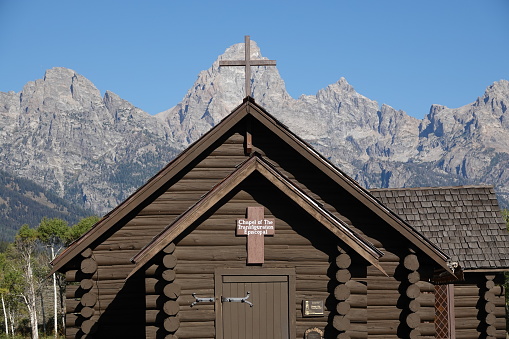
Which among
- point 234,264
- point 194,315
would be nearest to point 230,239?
point 234,264

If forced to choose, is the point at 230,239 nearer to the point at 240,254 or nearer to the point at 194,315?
the point at 240,254

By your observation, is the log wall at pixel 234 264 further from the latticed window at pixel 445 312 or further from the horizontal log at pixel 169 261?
the latticed window at pixel 445 312

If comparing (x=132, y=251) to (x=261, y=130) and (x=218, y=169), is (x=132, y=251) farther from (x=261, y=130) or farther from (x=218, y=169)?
(x=261, y=130)

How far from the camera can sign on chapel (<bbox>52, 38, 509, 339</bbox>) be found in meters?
14.4

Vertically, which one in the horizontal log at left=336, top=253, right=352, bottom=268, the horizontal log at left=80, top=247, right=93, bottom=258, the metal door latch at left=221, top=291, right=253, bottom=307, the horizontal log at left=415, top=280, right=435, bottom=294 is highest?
the horizontal log at left=80, top=247, right=93, bottom=258

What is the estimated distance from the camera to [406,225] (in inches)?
606

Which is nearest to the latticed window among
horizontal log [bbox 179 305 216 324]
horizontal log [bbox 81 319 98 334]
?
horizontal log [bbox 179 305 216 324]

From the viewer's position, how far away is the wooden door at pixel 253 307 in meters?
14.4

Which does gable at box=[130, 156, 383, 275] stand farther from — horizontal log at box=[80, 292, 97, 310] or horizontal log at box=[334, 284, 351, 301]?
horizontal log at box=[80, 292, 97, 310]

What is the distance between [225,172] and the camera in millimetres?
16203

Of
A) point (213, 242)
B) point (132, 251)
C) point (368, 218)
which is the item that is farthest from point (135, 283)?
point (368, 218)

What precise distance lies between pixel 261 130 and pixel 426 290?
18.9 feet

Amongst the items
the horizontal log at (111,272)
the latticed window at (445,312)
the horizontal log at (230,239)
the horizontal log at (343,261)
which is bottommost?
the latticed window at (445,312)

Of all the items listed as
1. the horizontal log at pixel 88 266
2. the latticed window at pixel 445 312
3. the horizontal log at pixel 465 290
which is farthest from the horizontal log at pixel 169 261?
the horizontal log at pixel 465 290
